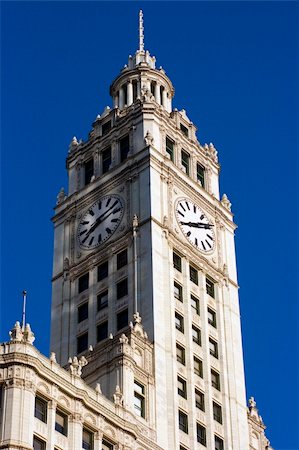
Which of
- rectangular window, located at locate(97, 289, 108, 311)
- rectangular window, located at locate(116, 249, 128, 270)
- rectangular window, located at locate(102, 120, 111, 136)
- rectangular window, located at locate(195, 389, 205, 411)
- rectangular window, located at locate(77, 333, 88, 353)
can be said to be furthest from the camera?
rectangular window, located at locate(102, 120, 111, 136)

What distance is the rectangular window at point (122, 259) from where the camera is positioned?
115375 mm

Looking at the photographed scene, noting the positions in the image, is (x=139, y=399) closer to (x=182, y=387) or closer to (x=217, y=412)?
(x=182, y=387)

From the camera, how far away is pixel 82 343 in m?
113

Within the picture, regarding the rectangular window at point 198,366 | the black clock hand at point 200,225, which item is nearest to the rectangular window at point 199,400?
the rectangular window at point 198,366

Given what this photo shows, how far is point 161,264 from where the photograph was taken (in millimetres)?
113438

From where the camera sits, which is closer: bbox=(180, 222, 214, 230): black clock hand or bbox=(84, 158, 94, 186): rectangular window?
bbox=(180, 222, 214, 230): black clock hand

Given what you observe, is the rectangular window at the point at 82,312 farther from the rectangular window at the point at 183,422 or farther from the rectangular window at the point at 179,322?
the rectangular window at the point at 183,422

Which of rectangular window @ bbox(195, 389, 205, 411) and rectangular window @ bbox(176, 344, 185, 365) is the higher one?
rectangular window @ bbox(176, 344, 185, 365)

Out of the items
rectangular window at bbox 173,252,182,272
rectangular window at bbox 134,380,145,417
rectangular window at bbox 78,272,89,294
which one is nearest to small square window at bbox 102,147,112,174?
rectangular window at bbox 78,272,89,294

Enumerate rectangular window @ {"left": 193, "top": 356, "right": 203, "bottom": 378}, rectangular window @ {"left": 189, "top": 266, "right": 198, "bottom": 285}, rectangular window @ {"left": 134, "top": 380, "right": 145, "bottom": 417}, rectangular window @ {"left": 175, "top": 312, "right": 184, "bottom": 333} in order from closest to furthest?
rectangular window @ {"left": 134, "top": 380, "right": 145, "bottom": 417} → rectangular window @ {"left": 193, "top": 356, "right": 203, "bottom": 378} → rectangular window @ {"left": 175, "top": 312, "right": 184, "bottom": 333} → rectangular window @ {"left": 189, "top": 266, "right": 198, "bottom": 285}

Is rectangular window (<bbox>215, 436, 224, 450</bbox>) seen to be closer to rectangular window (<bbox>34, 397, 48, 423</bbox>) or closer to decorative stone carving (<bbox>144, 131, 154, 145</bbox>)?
rectangular window (<bbox>34, 397, 48, 423</bbox>)

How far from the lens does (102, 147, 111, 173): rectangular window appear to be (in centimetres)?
12694

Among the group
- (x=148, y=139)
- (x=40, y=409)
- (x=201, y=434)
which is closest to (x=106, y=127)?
(x=148, y=139)

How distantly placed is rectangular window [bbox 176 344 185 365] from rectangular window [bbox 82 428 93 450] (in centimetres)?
1842
